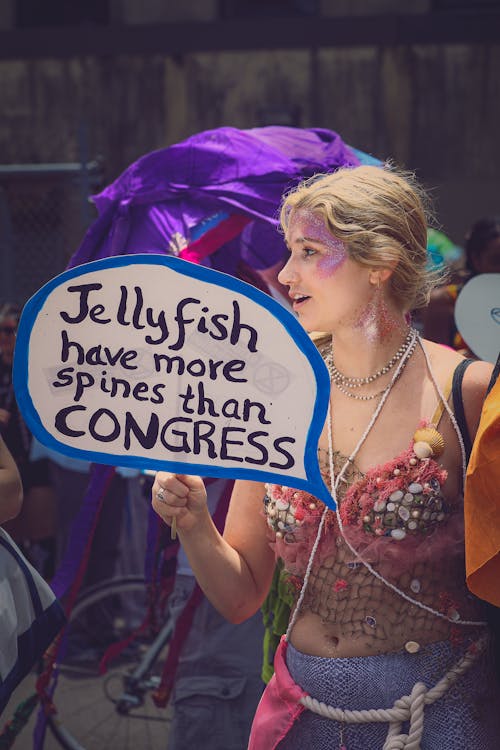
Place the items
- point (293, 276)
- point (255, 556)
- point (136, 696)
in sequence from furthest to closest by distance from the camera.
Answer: point (136, 696)
point (255, 556)
point (293, 276)

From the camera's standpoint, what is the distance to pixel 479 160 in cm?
1100

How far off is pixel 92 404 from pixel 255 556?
0.49m

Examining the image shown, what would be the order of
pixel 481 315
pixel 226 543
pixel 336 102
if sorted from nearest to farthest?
1. pixel 226 543
2. pixel 481 315
3. pixel 336 102

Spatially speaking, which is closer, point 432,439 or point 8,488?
point 432,439

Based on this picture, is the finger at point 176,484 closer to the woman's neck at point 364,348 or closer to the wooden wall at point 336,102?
the woman's neck at point 364,348

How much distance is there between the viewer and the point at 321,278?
1925 mm

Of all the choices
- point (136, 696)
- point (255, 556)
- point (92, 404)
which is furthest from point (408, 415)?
point (136, 696)

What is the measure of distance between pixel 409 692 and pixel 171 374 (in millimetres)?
711

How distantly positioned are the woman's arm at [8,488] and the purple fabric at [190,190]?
3.56ft

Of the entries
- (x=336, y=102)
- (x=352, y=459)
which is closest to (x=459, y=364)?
(x=352, y=459)

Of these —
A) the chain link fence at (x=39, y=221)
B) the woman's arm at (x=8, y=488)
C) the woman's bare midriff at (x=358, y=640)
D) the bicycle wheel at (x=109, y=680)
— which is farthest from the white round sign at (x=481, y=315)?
the chain link fence at (x=39, y=221)

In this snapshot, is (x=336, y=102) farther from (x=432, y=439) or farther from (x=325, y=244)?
(x=432, y=439)

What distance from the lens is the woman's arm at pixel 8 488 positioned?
215 centimetres

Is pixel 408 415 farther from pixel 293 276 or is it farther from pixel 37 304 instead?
pixel 37 304
